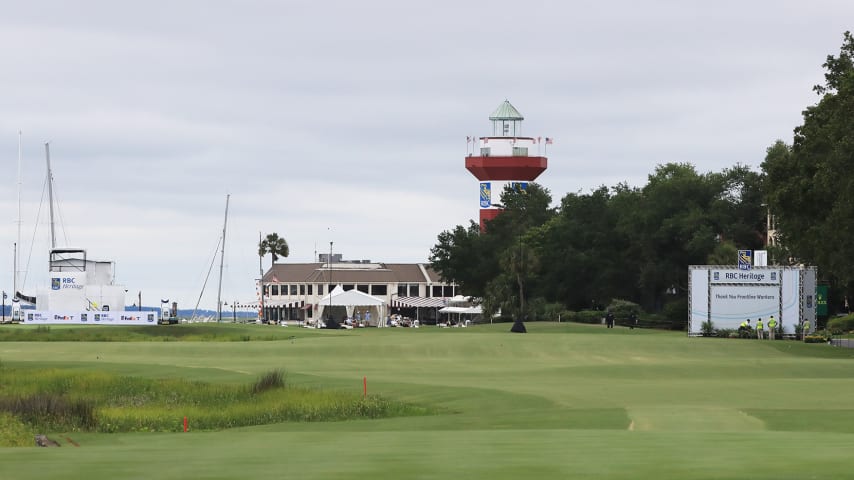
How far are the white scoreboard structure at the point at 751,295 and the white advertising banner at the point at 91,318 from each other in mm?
43515

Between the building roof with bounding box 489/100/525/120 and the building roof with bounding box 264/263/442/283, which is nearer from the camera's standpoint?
the building roof with bounding box 489/100/525/120

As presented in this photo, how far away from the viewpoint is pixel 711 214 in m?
122

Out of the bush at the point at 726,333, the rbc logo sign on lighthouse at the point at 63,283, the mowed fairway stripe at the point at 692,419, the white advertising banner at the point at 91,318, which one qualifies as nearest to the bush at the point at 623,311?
the bush at the point at 726,333

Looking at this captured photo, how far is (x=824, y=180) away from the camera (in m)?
A: 60.8

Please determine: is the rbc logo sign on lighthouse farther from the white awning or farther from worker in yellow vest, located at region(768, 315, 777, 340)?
the white awning

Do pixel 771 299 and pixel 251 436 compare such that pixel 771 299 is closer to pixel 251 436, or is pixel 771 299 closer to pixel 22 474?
pixel 251 436

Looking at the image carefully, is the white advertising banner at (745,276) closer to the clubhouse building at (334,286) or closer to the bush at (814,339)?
the bush at (814,339)

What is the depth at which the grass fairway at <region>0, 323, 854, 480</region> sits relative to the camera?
18703 millimetres

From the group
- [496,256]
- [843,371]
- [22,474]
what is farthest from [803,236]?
[496,256]

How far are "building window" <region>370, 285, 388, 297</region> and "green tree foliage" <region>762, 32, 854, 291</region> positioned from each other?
125m

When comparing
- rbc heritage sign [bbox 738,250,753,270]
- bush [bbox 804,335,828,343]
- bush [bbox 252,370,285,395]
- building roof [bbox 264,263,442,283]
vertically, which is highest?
building roof [bbox 264,263,442,283]

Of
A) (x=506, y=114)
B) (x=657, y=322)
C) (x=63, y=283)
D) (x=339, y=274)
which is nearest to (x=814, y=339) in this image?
(x=657, y=322)

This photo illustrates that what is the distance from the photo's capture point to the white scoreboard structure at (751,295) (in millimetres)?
76375

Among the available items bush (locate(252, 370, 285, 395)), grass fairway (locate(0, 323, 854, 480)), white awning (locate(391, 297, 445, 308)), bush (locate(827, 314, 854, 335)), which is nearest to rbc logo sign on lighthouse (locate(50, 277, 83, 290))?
grass fairway (locate(0, 323, 854, 480))
